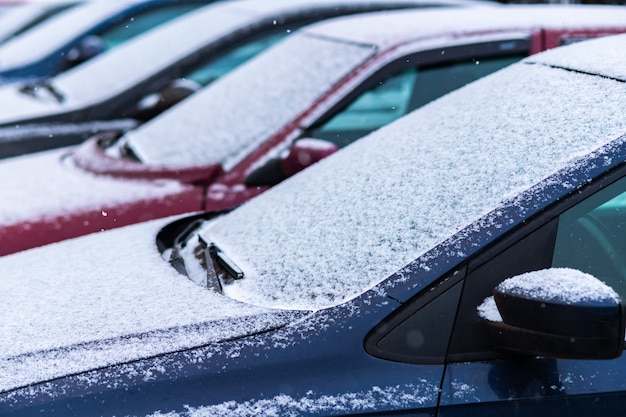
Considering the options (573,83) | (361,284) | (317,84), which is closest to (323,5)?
(317,84)

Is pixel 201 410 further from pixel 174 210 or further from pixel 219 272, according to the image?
pixel 174 210

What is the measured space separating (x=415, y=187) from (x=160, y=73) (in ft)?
11.8

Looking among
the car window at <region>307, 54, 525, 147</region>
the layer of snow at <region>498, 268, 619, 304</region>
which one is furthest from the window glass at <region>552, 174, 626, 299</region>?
the car window at <region>307, 54, 525, 147</region>

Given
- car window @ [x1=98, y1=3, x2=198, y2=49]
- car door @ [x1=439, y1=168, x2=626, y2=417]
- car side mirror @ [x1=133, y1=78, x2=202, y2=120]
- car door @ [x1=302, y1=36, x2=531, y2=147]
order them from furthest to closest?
1. car window @ [x1=98, y1=3, x2=198, y2=49]
2. car side mirror @ [x1=133, y1=78, x2=202, y2=120]
3. car door @ [x1=302, y1=36, x2=531, y2=147]
4. car door @ [x1=439, y1=168, x2=626, y2=417]

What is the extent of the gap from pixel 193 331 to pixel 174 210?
166cm

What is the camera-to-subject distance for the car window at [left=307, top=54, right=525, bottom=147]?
12.5 feet

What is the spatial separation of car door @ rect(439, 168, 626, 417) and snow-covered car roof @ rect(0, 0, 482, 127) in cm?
362

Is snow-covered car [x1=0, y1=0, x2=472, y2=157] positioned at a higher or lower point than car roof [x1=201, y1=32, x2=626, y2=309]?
lower

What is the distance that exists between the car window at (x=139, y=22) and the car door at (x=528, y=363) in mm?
5845

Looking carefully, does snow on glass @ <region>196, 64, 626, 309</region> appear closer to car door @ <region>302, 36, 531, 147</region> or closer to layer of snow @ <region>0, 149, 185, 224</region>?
layer of snow @ <region>0, 149, 185, 224</region>

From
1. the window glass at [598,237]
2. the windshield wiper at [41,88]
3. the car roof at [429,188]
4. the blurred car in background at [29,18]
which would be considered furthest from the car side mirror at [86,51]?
the window glass at [598,237]

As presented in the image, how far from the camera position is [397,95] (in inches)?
152

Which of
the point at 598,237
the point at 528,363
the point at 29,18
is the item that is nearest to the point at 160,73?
the point at 598,237

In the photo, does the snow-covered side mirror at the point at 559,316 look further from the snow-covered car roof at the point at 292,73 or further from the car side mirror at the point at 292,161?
the snow-covered car roof at the point at 292,73
